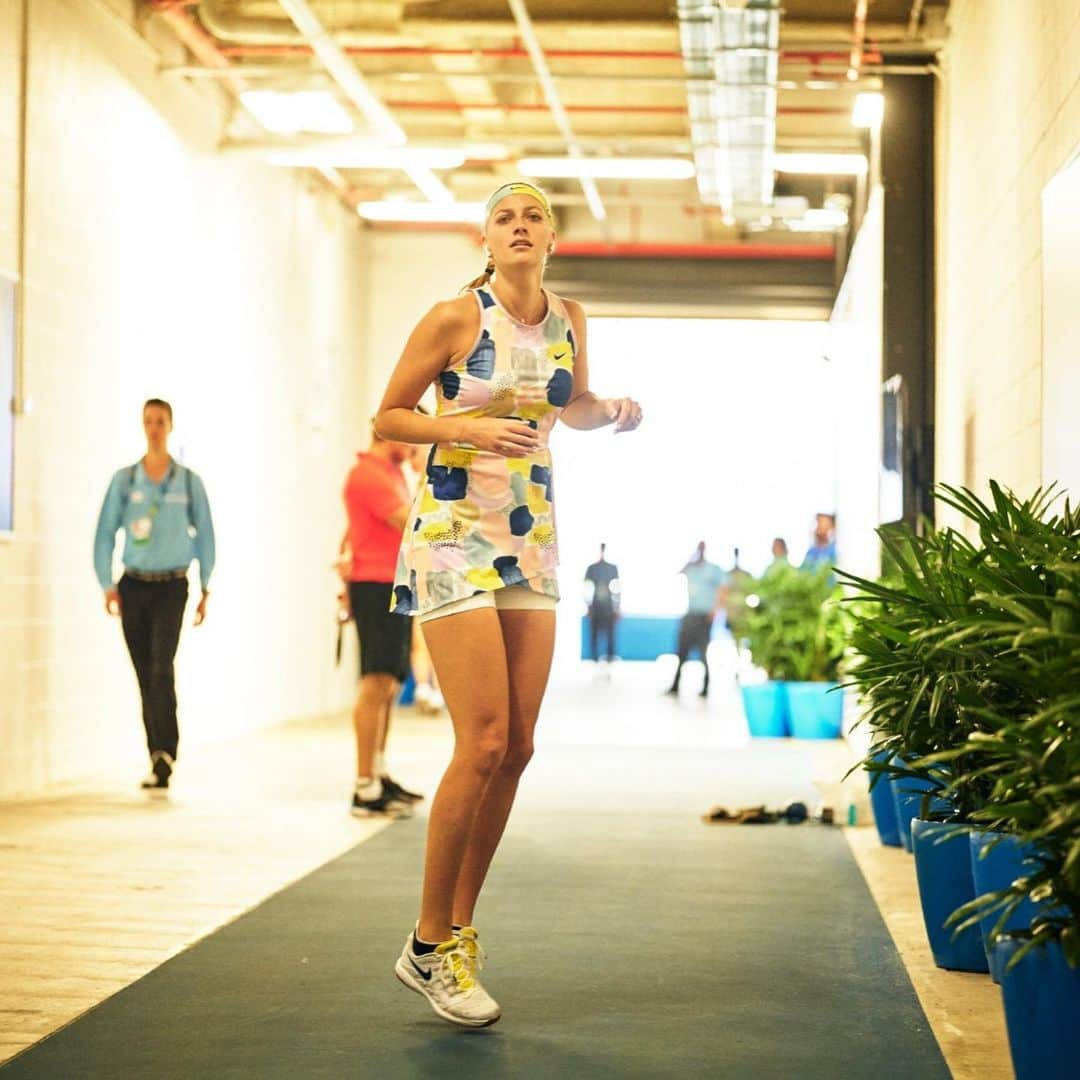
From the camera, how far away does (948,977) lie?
324 cm

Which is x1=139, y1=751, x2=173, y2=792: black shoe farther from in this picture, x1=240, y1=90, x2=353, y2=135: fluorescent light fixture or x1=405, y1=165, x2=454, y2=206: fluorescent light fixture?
x1=405, y1=165, x2=454, y2=206: fluorescent light fixture

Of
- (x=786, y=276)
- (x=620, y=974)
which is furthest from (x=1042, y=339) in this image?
(x=786, y=276)

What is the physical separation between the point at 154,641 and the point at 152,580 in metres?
0.22

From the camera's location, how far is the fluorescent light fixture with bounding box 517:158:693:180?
31.1 feet

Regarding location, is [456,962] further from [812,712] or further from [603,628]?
[603,628]

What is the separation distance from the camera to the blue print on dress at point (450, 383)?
113 inches

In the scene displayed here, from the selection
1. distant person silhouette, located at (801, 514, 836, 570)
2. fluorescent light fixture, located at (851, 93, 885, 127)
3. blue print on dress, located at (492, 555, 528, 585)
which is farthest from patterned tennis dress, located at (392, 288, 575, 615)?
distant person silhouette, located at (801, 514, 836, 570)

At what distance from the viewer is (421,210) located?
35.4 ft

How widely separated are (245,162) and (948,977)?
7109 mm

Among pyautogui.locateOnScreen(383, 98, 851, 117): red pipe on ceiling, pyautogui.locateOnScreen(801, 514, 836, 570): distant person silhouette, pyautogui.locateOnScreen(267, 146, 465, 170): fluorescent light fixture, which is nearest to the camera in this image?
pyautogui.locateOnScreen(267, 146, 465, 170): fluorescent light fixture

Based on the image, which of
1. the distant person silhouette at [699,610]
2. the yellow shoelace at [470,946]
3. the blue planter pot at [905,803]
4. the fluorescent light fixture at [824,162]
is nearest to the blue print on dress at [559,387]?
the yellow shoelace at [470,946]

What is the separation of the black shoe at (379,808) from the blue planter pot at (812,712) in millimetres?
3980

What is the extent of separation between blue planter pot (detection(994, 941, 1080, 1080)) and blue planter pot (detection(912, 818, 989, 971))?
995 millimetres

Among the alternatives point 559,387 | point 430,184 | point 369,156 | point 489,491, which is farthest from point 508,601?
point 430,184
